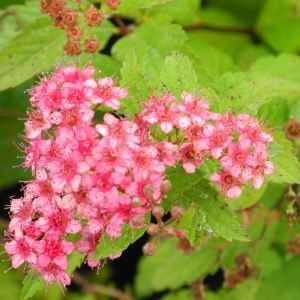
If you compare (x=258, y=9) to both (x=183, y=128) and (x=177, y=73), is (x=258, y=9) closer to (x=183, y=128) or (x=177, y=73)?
(x=177, y=73)

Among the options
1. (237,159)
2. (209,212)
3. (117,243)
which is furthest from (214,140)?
(117,243)

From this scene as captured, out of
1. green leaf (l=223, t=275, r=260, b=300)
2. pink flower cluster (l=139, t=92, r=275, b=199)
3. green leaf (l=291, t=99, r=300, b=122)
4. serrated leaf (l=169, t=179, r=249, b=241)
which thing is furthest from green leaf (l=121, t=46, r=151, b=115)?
green leaf (l=223, t=275, r=260, b=300)

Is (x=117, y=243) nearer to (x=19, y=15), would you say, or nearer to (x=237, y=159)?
(x=237, y=159)

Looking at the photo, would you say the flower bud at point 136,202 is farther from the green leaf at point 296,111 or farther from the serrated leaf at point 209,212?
the green leaf at point 296,111

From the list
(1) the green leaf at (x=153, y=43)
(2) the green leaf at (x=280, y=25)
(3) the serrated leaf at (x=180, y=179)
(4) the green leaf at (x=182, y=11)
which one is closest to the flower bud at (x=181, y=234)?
(3) the serrated leaf at (x=180, y=179)

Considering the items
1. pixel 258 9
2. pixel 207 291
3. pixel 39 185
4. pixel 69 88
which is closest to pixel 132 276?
pixel 207 291

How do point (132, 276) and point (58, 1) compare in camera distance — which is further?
point (132, 276)

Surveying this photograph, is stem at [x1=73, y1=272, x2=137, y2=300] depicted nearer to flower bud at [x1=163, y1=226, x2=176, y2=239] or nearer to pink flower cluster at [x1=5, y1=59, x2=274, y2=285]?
pink flower cluster at [x1=5, y1=59, x2=274, y2=285]
